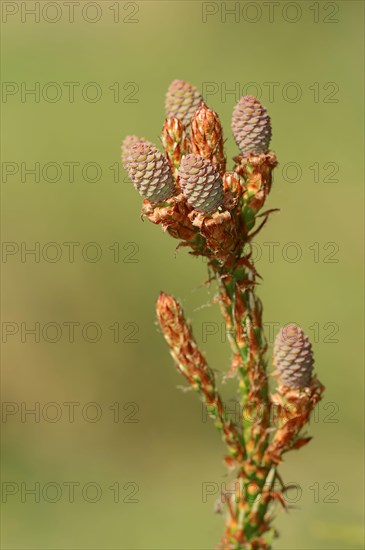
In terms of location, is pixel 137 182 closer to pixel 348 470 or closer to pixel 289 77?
pixel 348 470

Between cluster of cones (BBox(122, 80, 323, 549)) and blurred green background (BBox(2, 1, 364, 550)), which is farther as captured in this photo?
blurred green background (BBox(2, 1, 364, 550))

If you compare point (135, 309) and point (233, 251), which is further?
point (135, 309)

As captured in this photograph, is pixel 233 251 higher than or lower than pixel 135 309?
lower

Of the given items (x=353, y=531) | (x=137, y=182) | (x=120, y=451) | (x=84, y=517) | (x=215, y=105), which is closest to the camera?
(x=137, y=182)

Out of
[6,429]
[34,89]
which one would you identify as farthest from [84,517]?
[34,89]

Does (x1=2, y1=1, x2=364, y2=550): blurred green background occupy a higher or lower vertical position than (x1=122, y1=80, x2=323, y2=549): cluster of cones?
higher
